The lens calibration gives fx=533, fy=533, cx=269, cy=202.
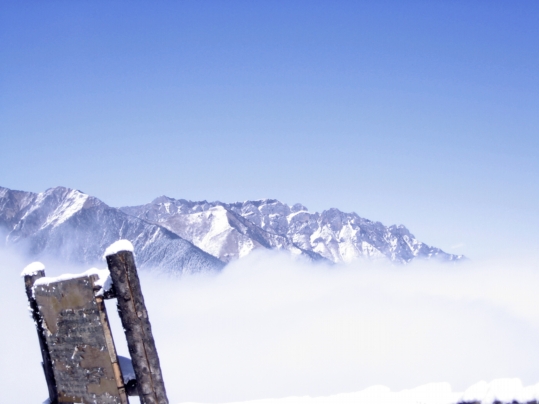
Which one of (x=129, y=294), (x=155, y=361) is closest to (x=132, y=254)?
(x=129, y=294)

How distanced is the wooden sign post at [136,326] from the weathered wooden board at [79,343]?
524 mm

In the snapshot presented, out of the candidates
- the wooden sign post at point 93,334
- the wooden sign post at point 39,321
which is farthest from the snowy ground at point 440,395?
the wooden sign post at point 39,321

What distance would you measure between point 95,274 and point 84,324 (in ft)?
2.76

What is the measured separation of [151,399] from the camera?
287 inches

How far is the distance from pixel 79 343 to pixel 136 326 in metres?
1.37

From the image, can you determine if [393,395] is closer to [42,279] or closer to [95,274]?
[95,274]

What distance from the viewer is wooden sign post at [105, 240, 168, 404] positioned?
7277mm

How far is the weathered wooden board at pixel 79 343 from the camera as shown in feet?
25.2

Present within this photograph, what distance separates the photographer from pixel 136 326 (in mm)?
7316

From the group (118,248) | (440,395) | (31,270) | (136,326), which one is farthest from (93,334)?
(440,395)

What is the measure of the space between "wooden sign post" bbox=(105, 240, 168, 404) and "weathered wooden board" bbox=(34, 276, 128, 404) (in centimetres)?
52

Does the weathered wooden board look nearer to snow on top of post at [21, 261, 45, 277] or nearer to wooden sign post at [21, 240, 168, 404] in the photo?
wooden sign post at [21, 240, 168, 404]

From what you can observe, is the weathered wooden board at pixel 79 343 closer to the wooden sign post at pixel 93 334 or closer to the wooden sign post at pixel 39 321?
the wooden sign post at pixel 93 334

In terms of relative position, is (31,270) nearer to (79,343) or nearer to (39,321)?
(39,321)
